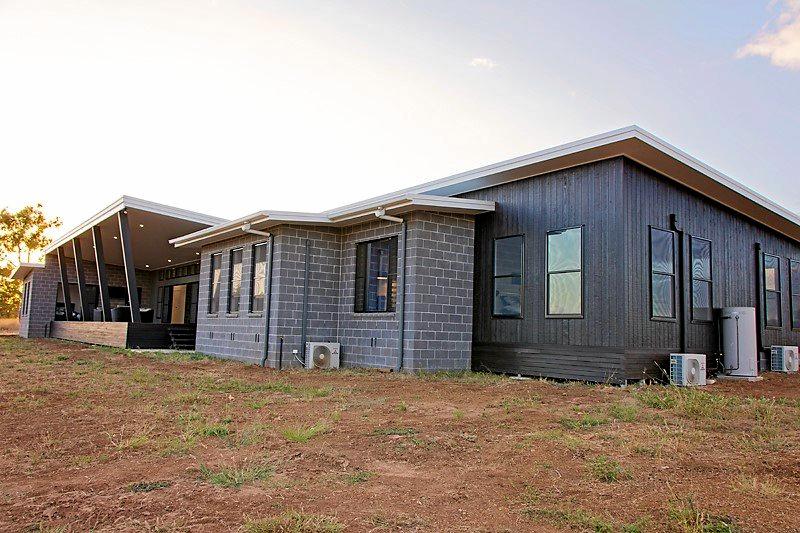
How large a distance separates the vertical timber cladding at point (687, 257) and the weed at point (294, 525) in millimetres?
6947

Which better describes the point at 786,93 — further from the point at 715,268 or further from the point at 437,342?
the point at 437,342

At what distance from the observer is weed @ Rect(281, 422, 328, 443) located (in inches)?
202

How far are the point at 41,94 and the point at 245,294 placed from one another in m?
6.28

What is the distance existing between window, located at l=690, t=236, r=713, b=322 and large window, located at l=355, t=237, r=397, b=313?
542 centimetres

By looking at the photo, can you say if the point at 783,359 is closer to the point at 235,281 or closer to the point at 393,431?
the point at 393,431

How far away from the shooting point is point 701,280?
1087 centimetres

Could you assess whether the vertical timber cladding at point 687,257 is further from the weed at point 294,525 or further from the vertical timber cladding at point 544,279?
the weed at point 294,525

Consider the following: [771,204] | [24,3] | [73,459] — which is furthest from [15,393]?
[771,204]

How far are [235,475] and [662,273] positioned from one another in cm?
810

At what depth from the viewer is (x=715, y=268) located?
447 inches

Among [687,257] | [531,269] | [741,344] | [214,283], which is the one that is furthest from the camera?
[214,283]

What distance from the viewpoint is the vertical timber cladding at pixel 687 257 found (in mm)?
9180

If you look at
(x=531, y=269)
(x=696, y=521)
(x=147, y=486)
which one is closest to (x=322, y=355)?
(x=531, y=269)

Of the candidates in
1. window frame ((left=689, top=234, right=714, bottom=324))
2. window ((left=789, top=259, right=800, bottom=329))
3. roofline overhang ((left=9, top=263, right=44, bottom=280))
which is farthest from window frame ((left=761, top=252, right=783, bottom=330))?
roofline overhang ((left=9, top=263, right=44, bottom=280))
